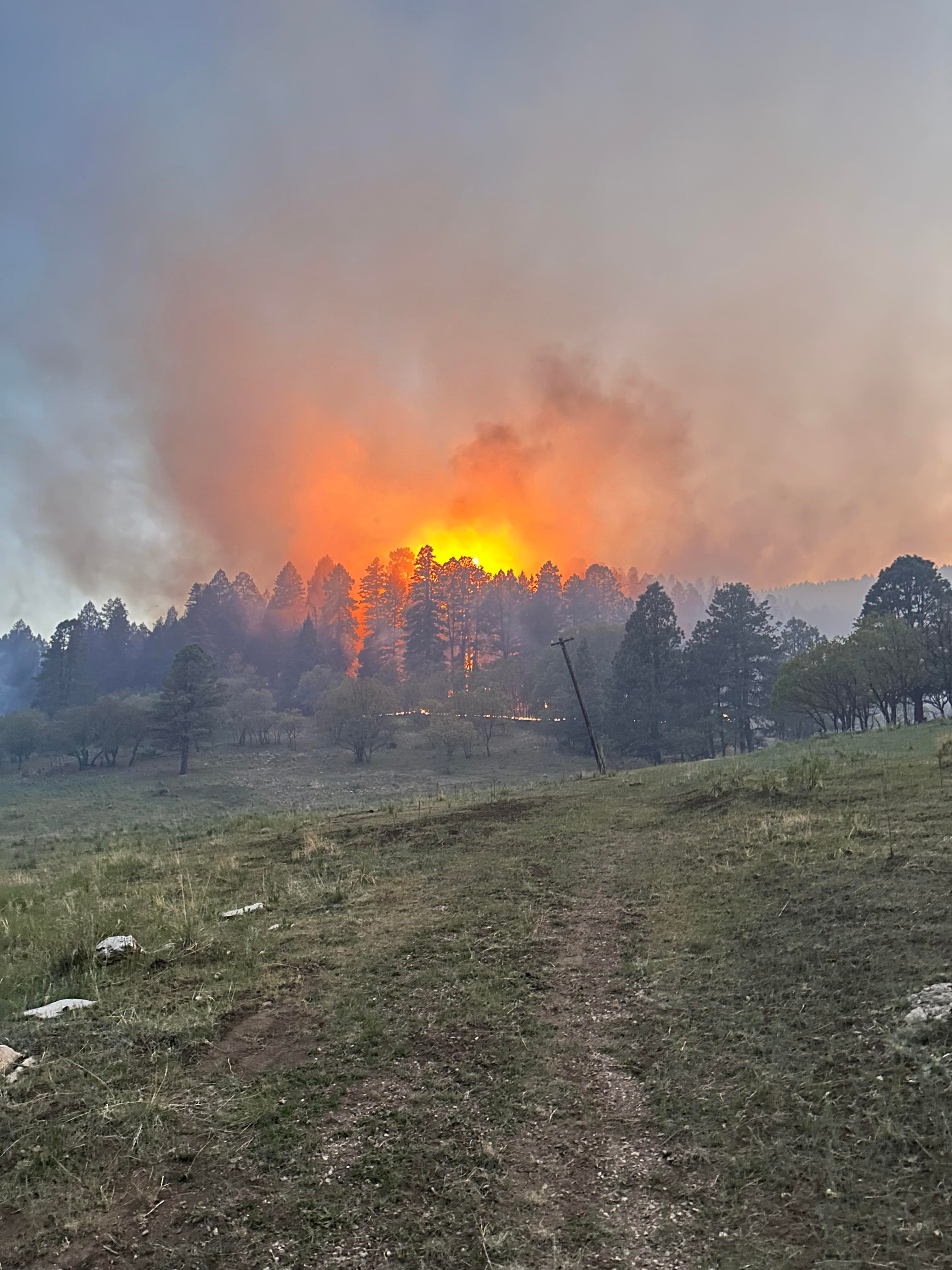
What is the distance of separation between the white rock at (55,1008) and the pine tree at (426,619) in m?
106

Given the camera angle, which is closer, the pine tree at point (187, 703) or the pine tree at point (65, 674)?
the pine tree at point (187, 703)

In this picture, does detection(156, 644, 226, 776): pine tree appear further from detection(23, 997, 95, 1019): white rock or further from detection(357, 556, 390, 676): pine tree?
detection(23, 997, 95, 1019): white rock

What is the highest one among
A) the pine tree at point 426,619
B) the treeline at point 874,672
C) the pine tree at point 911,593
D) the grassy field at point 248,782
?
the pine tree at point 426,619

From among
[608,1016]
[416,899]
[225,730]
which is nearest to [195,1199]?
[608,1016]

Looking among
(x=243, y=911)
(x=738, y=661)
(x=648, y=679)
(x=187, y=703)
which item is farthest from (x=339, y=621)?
(x=243, y=911)

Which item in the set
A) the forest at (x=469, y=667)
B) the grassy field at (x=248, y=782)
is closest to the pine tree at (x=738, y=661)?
the forest at (x=469, y=667)

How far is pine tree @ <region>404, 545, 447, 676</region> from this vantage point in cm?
11644

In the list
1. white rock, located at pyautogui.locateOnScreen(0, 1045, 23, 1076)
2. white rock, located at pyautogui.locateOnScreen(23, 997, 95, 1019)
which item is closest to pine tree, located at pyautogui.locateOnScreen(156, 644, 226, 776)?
white rock, located at pyautogui.locateOnScreen(23, 997, 95, 1019)

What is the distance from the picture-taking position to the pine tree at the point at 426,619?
116m

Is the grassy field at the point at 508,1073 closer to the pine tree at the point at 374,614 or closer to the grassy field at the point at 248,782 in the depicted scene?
the grassy field at the point at 248,782

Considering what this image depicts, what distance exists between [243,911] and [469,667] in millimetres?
106920

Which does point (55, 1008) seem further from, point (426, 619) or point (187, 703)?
point (426, 619)

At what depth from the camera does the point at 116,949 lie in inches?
362

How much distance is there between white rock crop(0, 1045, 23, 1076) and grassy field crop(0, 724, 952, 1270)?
273 mm
